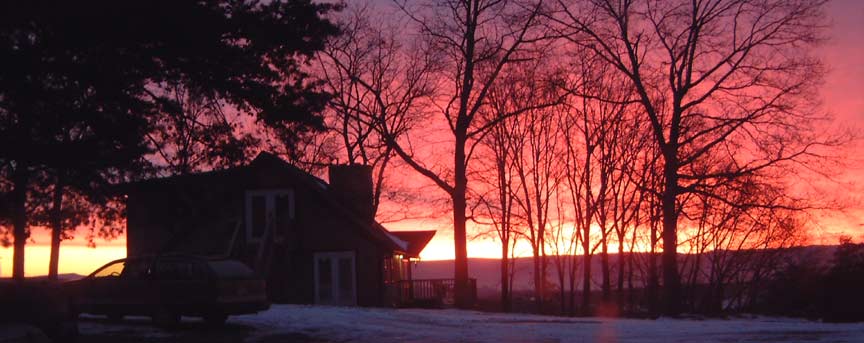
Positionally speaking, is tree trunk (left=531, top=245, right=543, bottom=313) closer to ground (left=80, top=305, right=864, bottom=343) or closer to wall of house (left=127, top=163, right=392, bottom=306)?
wall of house (left=127, top=163, right=392, bottom=306)

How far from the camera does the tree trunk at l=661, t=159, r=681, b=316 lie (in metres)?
34.2

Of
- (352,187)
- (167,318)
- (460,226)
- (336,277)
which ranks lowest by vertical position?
(167,318)

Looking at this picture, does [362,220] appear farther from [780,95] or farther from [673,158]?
[780,95]

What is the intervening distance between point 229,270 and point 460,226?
17360mm

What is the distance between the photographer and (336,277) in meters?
38.1

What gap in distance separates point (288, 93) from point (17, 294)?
22.1 feet

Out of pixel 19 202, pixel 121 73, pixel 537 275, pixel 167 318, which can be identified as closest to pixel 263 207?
pixel 167 318

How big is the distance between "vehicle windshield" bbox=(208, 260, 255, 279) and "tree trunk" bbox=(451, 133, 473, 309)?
54.5 ft

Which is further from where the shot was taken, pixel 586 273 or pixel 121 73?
pixel 586 273

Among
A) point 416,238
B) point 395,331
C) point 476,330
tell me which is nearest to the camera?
point 395,331

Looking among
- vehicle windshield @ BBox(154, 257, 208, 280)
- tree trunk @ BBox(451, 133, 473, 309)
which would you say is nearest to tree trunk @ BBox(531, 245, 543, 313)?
tree trunk @ BBox(451, 133, 473, 309)

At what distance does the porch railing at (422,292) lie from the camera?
42375 mm

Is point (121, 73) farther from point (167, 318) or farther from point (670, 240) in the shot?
point (670, 240)

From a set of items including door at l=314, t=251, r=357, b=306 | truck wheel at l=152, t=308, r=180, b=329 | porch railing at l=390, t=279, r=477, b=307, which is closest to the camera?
truck wheel at l=152, t=308, r=180, b=329
